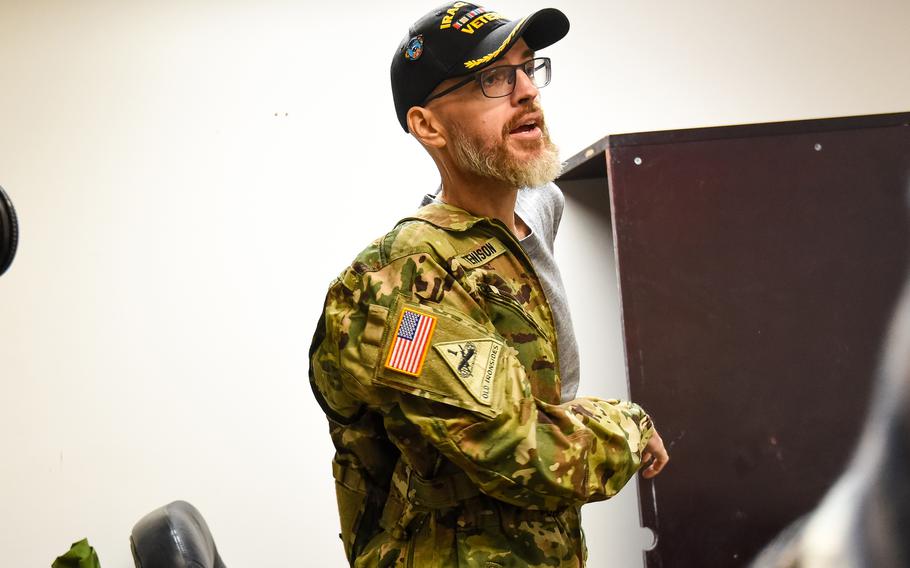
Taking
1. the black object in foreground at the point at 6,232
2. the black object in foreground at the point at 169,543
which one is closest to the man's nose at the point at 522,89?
the black object in foreground at the point at 6,232

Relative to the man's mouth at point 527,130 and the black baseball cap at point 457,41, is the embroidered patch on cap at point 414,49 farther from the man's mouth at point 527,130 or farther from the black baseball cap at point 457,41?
the man's mouth at point 527,130

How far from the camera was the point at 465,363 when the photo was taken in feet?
2.87

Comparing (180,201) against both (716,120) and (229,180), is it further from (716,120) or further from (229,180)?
(716,120)

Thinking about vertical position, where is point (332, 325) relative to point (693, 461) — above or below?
above

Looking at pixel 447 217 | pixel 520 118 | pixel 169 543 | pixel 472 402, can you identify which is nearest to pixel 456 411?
pixel 472 402

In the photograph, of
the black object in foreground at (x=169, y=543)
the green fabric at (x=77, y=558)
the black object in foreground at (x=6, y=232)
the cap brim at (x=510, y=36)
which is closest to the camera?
the black object in foreground at (x=6, y=232)

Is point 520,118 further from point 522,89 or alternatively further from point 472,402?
point 472,402

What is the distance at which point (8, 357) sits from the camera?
1901 millimetres

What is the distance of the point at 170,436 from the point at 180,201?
20.6 inches

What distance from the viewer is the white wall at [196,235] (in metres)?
1.90

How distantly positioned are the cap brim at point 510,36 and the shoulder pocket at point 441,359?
31 cm

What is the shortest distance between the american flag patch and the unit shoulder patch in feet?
0.05

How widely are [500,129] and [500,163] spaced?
0.04 meters

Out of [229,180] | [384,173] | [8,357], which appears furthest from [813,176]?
[8,357]
